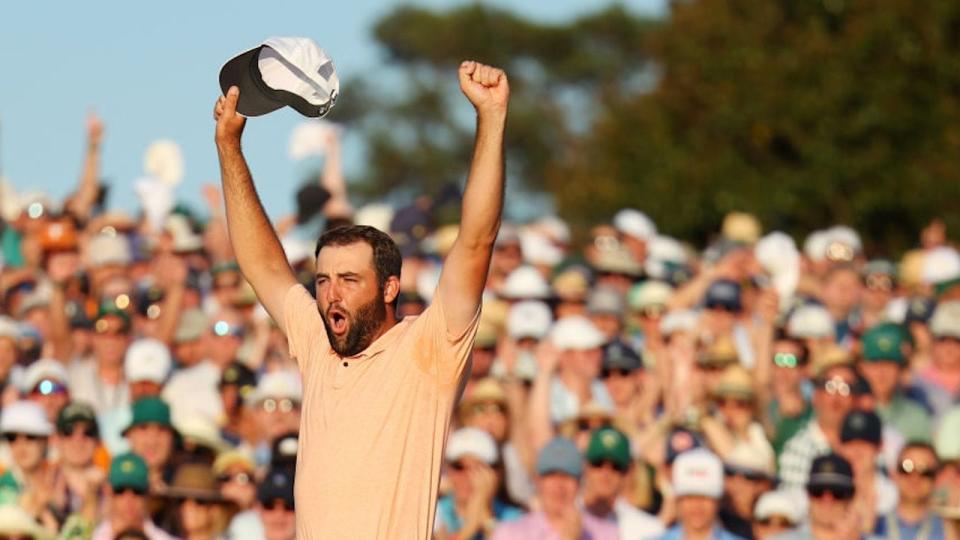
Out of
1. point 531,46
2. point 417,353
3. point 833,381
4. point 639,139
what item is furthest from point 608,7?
point 417,353

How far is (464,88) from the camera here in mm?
9008

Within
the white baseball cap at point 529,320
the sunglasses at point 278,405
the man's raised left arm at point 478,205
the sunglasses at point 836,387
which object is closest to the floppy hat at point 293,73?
the man's raised left arm at point 478,205

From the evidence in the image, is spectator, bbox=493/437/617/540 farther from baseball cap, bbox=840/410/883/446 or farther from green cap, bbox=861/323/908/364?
green cap, bbox=861/323/908/364

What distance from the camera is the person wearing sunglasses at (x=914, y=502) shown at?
13.7m

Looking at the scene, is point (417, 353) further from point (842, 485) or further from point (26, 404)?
point (26, 404)

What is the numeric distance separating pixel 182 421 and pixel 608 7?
72.7 metres

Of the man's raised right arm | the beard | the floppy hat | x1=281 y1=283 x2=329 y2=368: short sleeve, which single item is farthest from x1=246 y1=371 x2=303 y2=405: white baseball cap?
the beard

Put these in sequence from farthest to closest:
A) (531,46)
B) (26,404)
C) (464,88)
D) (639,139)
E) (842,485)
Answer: (531,46) → (639,139) → (26,404) → (842,485) → (464,88)

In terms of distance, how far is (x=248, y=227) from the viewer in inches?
389

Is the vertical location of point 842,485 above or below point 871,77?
below

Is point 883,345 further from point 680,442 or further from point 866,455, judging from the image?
point 680,442

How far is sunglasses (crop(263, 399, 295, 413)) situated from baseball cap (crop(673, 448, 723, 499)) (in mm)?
2422

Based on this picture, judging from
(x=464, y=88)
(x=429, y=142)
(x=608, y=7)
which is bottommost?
(x=464, y=88)

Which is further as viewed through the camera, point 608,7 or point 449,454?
point 608,7
